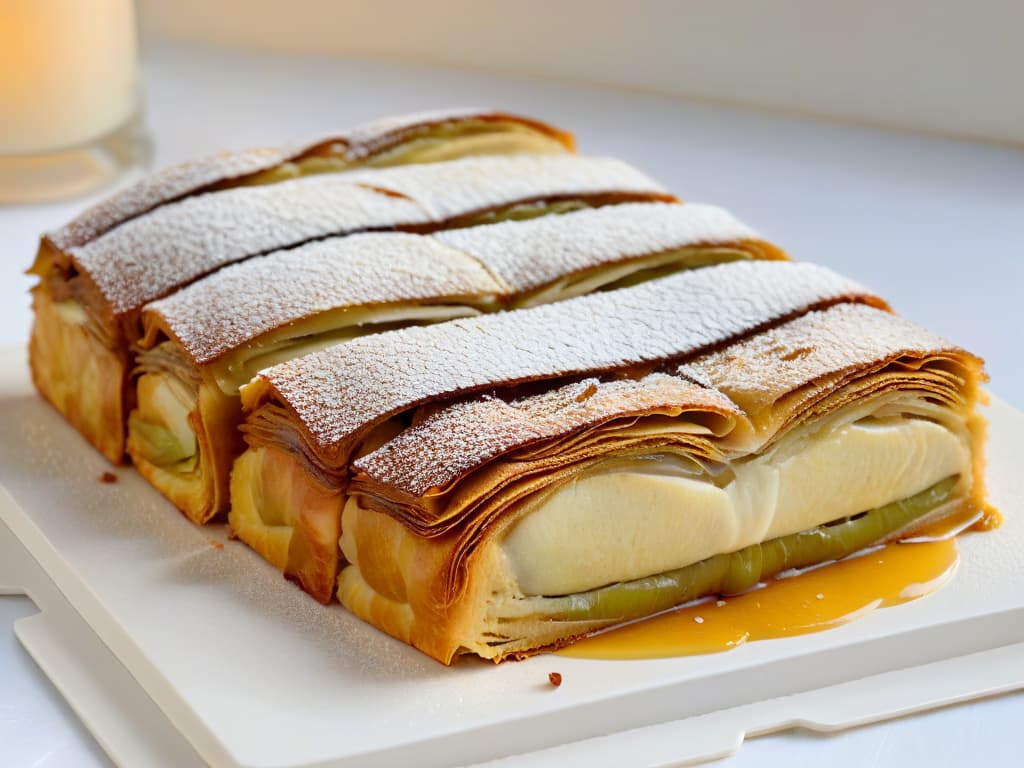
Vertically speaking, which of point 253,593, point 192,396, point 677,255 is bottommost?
point 253,593

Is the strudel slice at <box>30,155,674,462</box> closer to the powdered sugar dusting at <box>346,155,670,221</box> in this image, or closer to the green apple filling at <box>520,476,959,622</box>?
the powdered sugar dusting at <box>346,155,670,221</box>

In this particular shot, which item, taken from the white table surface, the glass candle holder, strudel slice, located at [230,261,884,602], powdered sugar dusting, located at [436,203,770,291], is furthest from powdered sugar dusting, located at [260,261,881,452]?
the glass candle holder

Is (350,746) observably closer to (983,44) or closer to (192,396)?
(192,396)

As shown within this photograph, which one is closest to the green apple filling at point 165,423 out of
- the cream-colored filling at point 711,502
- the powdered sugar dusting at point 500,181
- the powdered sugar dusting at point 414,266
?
the powdered sugar dusting at point 414,266

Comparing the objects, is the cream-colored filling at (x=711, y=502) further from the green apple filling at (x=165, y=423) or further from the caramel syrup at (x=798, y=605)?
the green apple filling at (x=165, y=423)

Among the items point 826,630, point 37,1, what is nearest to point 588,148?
point 37,1

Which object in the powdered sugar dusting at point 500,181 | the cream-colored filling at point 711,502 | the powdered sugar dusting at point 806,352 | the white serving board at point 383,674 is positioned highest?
the powdered sugar dusting at point 500,181
